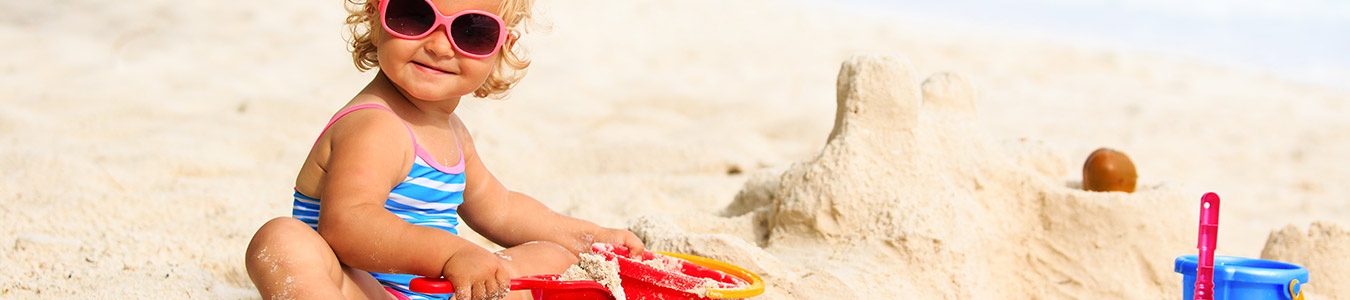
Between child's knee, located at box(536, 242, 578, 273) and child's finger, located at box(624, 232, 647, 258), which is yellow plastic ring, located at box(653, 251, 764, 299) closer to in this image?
child's finger, located at box(624, 232, 647, 258)

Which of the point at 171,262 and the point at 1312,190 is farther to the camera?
the point at 1312,190

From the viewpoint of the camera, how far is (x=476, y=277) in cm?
154

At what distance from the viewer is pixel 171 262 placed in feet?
8.14

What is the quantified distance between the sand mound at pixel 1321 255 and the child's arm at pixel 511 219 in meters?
1.90

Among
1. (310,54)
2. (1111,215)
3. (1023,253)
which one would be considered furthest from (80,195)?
(310,54)

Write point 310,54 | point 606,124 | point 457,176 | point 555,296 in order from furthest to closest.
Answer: point 310,54
point 606,124
point 457,176
point 555,296

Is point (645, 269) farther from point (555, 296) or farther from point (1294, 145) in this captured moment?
point (1294, 145)

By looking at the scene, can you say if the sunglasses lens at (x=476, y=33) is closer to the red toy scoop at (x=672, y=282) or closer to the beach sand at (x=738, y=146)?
the beach sand at (x=738, y=146)

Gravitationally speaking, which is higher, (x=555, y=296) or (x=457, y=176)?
(x=457, y=176)

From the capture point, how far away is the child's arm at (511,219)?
2.10m

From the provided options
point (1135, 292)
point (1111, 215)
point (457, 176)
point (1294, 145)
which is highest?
point (457, 176)

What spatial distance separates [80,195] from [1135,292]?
9.91 ft

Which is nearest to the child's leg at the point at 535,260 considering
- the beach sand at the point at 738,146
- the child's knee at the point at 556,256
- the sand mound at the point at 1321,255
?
the child's knee at the point at 556,256

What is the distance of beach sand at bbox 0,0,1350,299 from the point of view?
242 centimetres
